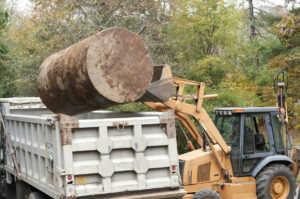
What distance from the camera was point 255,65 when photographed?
22344 mm

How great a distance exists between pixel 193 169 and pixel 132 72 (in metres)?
2.81

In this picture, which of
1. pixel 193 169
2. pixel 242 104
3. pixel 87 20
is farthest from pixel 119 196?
pixel 87 20

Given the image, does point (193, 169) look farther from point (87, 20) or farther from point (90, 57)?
point (87, 20)

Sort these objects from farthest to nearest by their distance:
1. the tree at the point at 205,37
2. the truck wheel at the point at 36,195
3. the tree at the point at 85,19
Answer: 1. the tree at the point at 205,37
2. the tree at the point at 85,19
3. the truck wheel at the point at 36,195

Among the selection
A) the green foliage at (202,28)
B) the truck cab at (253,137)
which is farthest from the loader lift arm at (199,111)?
the green foliage at (202,28)

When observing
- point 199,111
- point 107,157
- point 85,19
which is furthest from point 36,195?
point 85,19

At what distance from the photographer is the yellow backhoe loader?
7.81m

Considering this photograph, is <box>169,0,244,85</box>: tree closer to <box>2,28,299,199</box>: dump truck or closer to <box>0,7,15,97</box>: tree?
<box>0,7,15,97</box>: tree

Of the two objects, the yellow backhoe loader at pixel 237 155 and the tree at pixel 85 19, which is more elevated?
the tree at pixel 85 19

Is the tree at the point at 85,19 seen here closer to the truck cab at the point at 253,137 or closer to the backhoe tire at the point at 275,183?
the truck cab at the point at 253,137

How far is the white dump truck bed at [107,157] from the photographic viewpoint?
551cm

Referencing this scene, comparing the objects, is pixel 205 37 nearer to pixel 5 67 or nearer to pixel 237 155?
pixel 5 67

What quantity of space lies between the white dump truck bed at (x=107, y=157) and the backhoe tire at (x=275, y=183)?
2351mm

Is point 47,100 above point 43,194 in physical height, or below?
above
